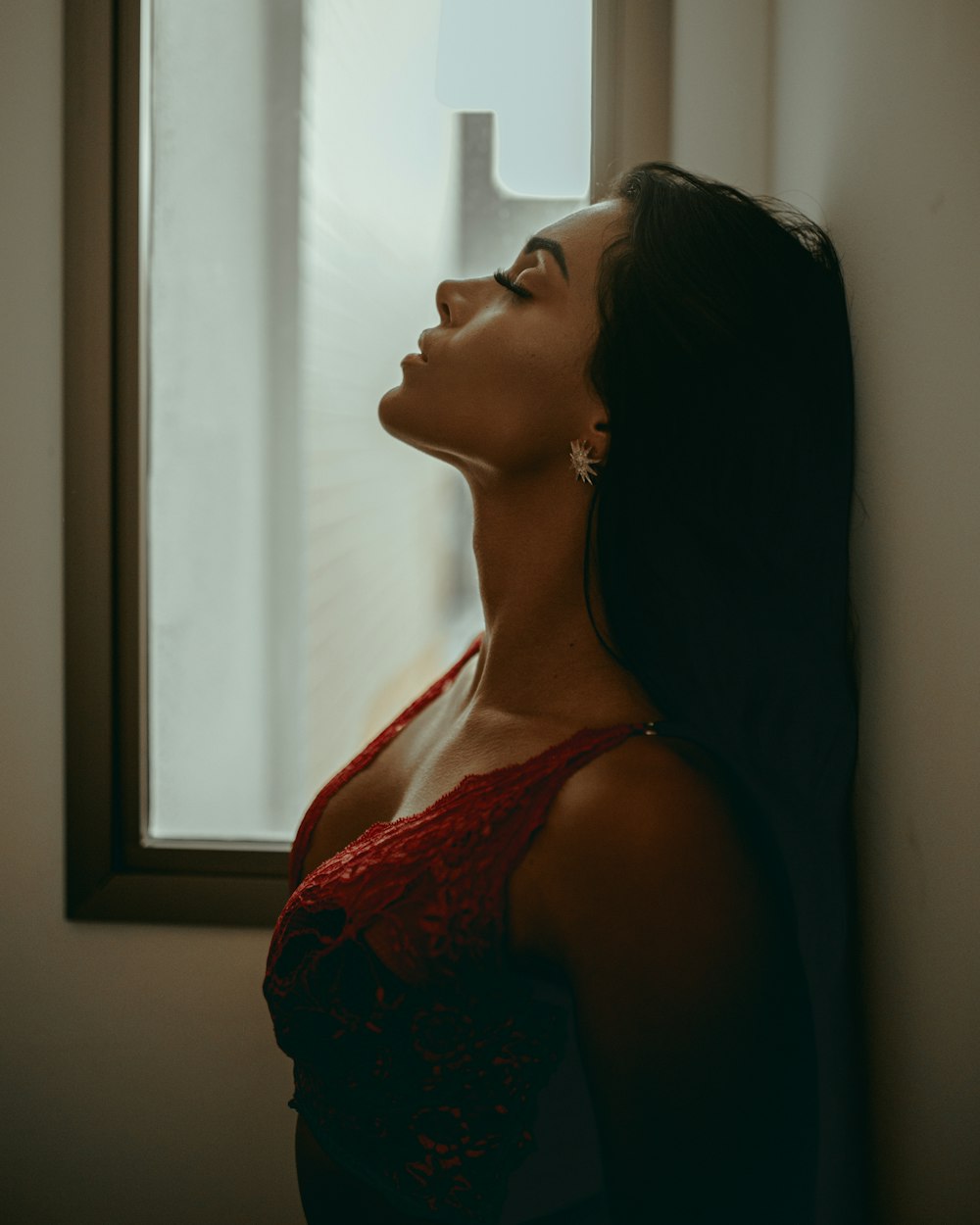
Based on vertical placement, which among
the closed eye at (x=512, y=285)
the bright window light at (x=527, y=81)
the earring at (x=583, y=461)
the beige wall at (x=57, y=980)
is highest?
the bright window light at (x=527, y=81)

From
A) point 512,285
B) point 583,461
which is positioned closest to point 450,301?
point 512,285

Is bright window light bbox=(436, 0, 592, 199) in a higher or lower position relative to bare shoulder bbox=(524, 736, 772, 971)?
higher

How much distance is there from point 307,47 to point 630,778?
4.05ft

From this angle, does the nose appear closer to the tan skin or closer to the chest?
the tan skin

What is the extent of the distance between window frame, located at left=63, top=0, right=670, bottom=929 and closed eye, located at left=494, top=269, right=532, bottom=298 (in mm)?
530

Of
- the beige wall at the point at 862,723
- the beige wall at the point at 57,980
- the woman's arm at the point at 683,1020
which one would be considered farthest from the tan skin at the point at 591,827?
the beige wall at the point at 57,980

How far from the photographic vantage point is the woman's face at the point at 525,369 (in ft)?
2.81

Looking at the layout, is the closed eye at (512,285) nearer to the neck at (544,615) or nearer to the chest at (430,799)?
the neck at (544,615)

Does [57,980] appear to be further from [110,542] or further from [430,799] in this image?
[430,799]

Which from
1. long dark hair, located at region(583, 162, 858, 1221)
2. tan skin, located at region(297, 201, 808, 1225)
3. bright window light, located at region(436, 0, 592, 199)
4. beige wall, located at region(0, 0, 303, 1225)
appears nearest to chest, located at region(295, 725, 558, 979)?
tan skin, located at region(297, 201, 808, 1225)

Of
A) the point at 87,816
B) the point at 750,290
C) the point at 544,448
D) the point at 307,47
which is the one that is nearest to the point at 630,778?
the point at 544,448

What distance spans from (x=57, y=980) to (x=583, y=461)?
3.57 ft

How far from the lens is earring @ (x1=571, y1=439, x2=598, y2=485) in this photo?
856 millimetres

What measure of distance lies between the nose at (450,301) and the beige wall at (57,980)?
663 mm
